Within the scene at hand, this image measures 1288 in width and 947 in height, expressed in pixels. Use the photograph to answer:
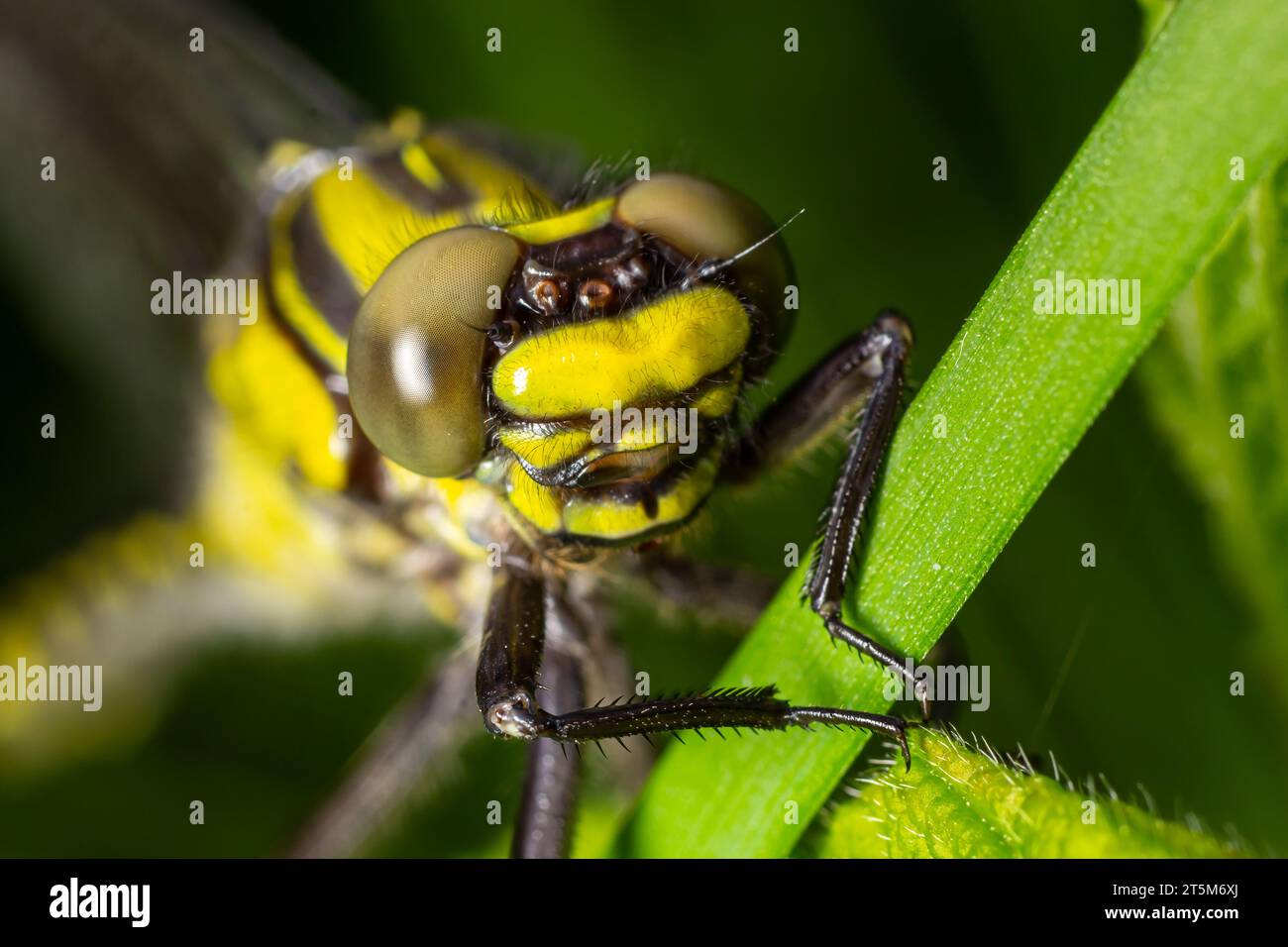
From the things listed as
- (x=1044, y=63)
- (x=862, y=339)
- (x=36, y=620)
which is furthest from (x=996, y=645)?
(x=36, y=620)

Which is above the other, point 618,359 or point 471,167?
point 471,167

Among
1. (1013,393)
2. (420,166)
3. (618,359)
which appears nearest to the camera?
(1013,393)

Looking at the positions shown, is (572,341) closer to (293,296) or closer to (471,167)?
(471,167)

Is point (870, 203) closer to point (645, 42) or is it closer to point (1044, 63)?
point (1044, 63)

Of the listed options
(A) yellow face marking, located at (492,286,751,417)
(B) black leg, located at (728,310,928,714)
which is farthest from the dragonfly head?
(B) black leg, located at (728,310,928,714)

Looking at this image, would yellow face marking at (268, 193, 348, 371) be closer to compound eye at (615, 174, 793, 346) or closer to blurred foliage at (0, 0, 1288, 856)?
blurred foliage at (0, 0, 1288, 856)

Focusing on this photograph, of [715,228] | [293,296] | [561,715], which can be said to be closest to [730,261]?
[715,228]

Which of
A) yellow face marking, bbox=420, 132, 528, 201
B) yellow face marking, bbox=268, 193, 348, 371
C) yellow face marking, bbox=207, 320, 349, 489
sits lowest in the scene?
yellow face marking, bbox=207, 320, 349, 489

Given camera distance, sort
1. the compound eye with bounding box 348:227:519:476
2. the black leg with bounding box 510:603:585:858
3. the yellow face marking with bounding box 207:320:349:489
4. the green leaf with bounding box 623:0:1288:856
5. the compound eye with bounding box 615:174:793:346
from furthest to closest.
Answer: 1. the yellow face marking with bounding box 207:320:349:489
2. the black leg with bounding box 510:603:585:858
3. the compound eye with bounding box 615:174:793:346
4. the compound eye with bounding box 348:227:519:476
5. the green leaf with bounding box 623:0:1288:856
